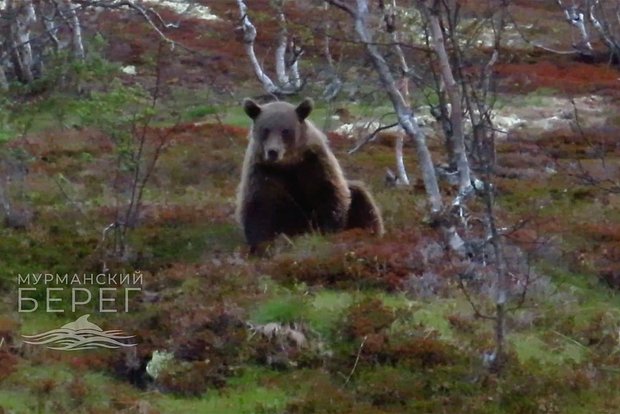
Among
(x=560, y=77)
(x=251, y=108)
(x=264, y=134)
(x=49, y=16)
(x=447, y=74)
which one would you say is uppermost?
(x=447, y=74)

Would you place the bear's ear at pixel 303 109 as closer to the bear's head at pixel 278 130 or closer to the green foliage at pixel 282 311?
the bear's head at pixel 278 130

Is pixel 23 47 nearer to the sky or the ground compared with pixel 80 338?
nearer to the sky

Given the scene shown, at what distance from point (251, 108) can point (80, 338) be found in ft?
11.6

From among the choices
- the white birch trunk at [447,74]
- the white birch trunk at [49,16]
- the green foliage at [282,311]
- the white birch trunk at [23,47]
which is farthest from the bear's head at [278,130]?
the white birch trunk at [23,47]

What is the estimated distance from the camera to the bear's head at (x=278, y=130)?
10953 mm

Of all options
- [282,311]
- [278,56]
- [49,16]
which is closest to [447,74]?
[282,311]

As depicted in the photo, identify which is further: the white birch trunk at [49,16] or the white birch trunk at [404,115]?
the white birch trunk at [49,16]

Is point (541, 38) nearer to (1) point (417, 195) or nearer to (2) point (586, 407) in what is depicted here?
(1) point (417, 195)

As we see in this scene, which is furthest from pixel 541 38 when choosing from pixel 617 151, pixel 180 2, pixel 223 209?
pixel 223 209

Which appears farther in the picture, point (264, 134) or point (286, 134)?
point (264, 134)

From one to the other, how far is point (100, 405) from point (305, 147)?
4755 millimetres

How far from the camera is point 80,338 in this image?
28.6 feet

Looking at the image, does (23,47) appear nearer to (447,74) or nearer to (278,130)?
(278,130)

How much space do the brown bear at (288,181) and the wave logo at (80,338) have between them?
9.02 ft
